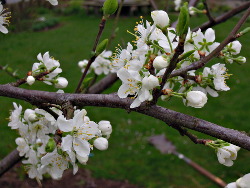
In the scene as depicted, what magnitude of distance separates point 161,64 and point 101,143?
0.44 meters

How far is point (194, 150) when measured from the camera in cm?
442

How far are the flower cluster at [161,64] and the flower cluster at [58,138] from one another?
20 cm

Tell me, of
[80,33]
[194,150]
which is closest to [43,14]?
[80,33]

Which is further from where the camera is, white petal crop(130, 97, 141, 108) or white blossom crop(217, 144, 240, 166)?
white blossom crop(217, 144, 240, 166)

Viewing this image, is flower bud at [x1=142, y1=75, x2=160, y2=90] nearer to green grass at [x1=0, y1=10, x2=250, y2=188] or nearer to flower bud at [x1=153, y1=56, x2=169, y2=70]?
flower bud at [x1=153, y1=56, x2=169, y2=70]

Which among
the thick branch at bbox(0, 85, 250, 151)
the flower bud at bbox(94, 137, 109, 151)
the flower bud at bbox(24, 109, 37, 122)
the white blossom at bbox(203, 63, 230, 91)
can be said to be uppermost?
the thick branch at bbox(0, 85, 250, 151)

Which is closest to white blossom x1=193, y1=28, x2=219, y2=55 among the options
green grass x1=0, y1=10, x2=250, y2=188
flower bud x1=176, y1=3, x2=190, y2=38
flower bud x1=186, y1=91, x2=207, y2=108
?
flower bud x1=186, y1=91, x2=207, y2=108

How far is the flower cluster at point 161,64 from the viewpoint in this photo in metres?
1.01

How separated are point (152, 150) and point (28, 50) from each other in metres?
4.69

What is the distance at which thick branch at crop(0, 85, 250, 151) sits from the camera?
96 centimetres

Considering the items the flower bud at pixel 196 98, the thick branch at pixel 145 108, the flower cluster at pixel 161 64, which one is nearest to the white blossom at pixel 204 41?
the flower cluster at pixel 161 64

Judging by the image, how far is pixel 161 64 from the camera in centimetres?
98

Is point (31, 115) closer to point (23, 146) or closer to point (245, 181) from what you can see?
point (23, 146)

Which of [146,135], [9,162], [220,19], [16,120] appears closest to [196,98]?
[16,120]
